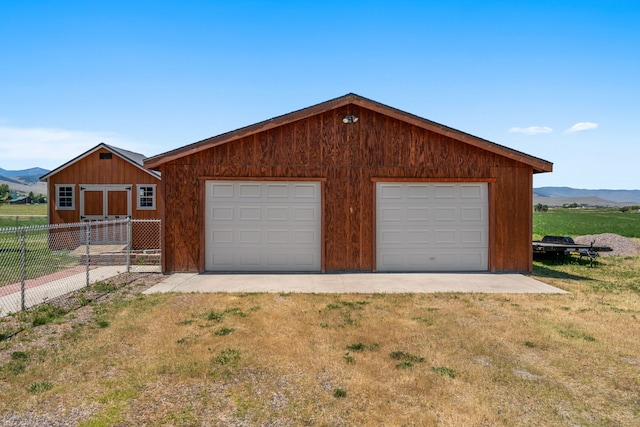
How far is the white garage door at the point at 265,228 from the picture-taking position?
11.6 metres

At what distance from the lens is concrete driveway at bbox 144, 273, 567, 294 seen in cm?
920

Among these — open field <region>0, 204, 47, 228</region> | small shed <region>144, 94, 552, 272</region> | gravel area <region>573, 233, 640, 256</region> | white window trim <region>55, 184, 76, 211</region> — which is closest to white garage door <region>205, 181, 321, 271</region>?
small shed <region>144, 94, 552, 272</region>

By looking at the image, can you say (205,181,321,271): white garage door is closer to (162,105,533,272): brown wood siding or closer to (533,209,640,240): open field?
(162,105,533,272): brown wood siding

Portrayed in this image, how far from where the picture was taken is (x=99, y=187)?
1795cm

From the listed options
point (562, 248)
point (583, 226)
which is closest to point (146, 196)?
point (562, 248)

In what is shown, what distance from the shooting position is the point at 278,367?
187 inches

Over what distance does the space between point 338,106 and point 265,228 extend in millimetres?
4266

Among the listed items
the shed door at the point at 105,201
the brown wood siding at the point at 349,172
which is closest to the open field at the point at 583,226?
the brown wood siding at the point at 349,172

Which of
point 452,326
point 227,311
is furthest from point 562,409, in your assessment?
point 227,311

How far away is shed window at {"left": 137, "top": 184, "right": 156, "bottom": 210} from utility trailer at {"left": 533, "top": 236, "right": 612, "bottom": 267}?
16.5 metres

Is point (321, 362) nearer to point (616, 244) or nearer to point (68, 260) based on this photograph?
point (68, 260)

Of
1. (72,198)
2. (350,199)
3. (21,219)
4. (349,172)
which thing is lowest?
(21,219)

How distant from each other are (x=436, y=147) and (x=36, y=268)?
1318 centimetres

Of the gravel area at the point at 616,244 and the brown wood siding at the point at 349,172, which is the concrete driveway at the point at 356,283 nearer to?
the brown wood siding at the point at 349,172
